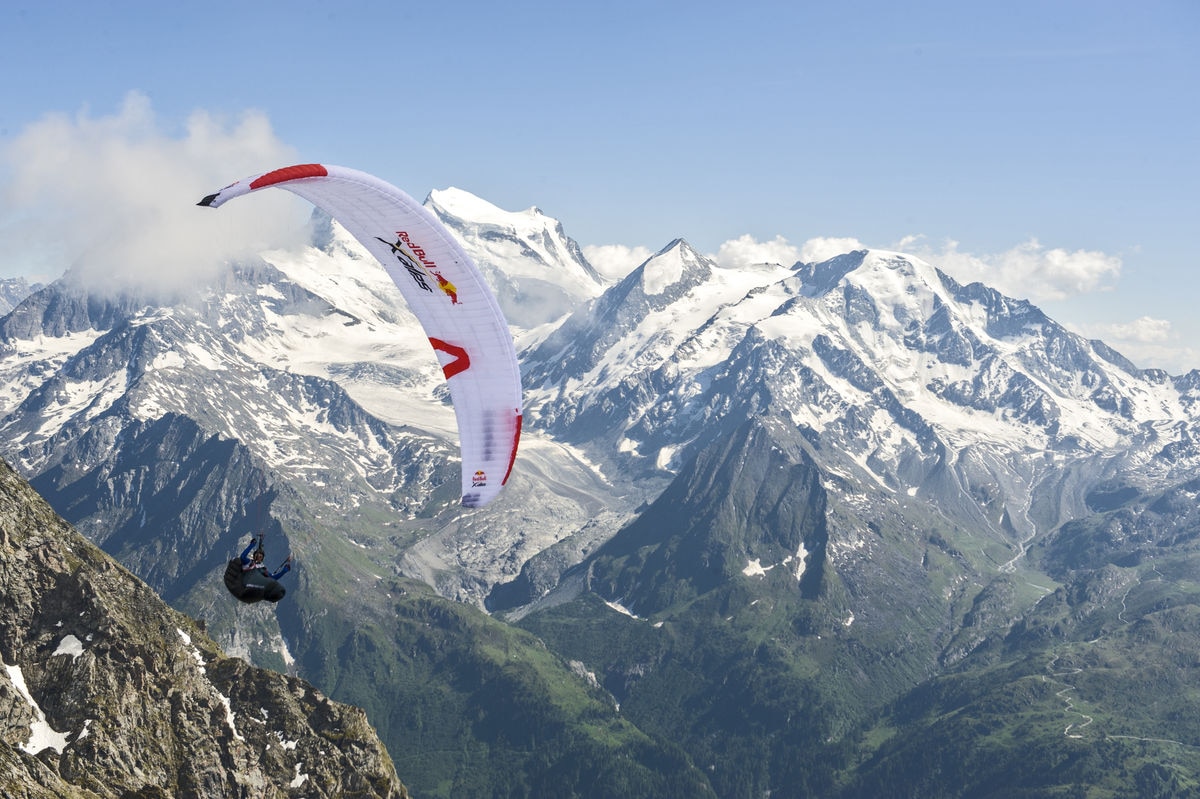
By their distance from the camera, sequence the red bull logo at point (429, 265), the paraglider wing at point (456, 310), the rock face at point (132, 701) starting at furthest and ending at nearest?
the rock face at point (132, 701), the red bull logo at point (429, 265), the paraglider wing at point (456, 310)

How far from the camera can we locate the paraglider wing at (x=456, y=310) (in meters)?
65.6

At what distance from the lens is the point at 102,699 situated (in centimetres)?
15662

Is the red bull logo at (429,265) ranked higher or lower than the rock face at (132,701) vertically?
higher

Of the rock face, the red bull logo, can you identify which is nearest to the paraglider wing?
the red bull logo

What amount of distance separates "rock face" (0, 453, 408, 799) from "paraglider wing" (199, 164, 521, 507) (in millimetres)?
93812

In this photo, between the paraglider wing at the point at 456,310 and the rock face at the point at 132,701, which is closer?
the paraglider wing at the point at 456,310

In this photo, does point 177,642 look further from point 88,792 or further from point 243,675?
point 88,792

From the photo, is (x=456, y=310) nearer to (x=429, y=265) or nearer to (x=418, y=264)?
(x=429, y=265)

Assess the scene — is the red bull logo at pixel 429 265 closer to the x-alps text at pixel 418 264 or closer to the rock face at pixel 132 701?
the x-alps text at pixel 418 264

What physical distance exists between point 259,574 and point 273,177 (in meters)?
23.1

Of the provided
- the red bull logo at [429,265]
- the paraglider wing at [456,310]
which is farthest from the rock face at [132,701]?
the red bull logo at [429,265]

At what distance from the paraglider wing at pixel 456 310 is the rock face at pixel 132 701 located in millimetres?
93812

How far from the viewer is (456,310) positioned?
69.1 m

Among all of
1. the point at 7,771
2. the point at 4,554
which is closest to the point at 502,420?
the point at 7,771
